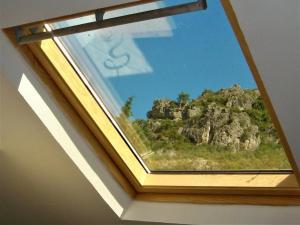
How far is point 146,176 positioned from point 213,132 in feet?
1.93

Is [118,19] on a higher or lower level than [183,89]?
lower

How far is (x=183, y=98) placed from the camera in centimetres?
182

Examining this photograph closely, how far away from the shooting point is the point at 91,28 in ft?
4.84

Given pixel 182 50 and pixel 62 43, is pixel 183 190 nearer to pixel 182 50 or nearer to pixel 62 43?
pixel 182 50

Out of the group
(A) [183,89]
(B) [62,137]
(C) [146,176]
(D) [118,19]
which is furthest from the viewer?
(C) [146,176]

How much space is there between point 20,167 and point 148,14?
4.10 feet

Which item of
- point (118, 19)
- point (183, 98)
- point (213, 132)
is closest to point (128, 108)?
point (183, 98)

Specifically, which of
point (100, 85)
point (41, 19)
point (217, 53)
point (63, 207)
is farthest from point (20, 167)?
point (217, 53)

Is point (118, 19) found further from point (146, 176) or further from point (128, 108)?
point (146, 176)

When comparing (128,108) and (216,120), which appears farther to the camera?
(128,108)

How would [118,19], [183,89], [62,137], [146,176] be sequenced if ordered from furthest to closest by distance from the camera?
1. [146,176]
2. [62,137]
3. [183,89]
4. [118,19]

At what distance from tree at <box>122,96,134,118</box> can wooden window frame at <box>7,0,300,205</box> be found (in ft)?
0.34

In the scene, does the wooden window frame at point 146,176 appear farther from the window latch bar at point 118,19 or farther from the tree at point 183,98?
the tree at point 183,98

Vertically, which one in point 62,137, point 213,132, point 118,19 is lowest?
point 62,137
